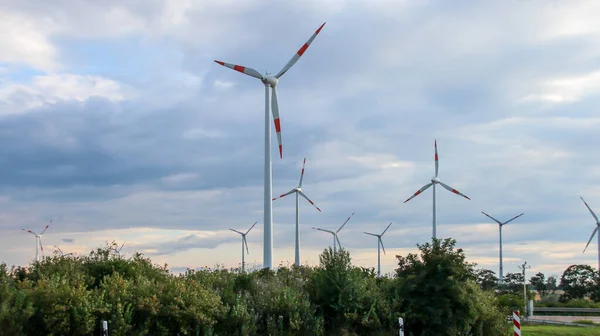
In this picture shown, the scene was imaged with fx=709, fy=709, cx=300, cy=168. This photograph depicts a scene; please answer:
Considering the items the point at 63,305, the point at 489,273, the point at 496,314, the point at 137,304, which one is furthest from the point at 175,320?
the point at 489,273

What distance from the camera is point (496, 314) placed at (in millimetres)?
36812

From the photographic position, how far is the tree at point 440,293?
3372 cm

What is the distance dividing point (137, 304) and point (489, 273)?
296 ft

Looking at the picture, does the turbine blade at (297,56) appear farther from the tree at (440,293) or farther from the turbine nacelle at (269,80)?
the tree at (440,293)

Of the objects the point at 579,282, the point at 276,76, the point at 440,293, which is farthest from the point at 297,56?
the point at 579,282

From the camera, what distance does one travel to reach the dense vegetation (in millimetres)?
25641

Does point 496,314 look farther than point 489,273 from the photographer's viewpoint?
No

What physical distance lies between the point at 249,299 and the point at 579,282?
9103 centimetres

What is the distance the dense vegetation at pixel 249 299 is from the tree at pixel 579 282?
255 ft

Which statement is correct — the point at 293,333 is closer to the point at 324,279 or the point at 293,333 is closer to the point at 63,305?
the point at 324,279

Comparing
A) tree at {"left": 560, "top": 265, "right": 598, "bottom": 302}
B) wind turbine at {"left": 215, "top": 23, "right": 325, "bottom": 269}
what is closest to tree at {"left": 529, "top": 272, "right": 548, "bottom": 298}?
tree at {"left": 560, "top": 265, "right": 598, "bottom": 302}

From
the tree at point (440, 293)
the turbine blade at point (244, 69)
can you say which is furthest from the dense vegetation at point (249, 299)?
the turbine blade at point (244, 69)

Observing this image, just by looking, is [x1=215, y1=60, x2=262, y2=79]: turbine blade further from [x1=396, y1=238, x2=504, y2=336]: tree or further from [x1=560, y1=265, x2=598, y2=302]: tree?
[x1=560, y1=265, x2=598, y2=302]: tree

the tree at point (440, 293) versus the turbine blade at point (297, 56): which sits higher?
the turbine blade at point (297, 56)
